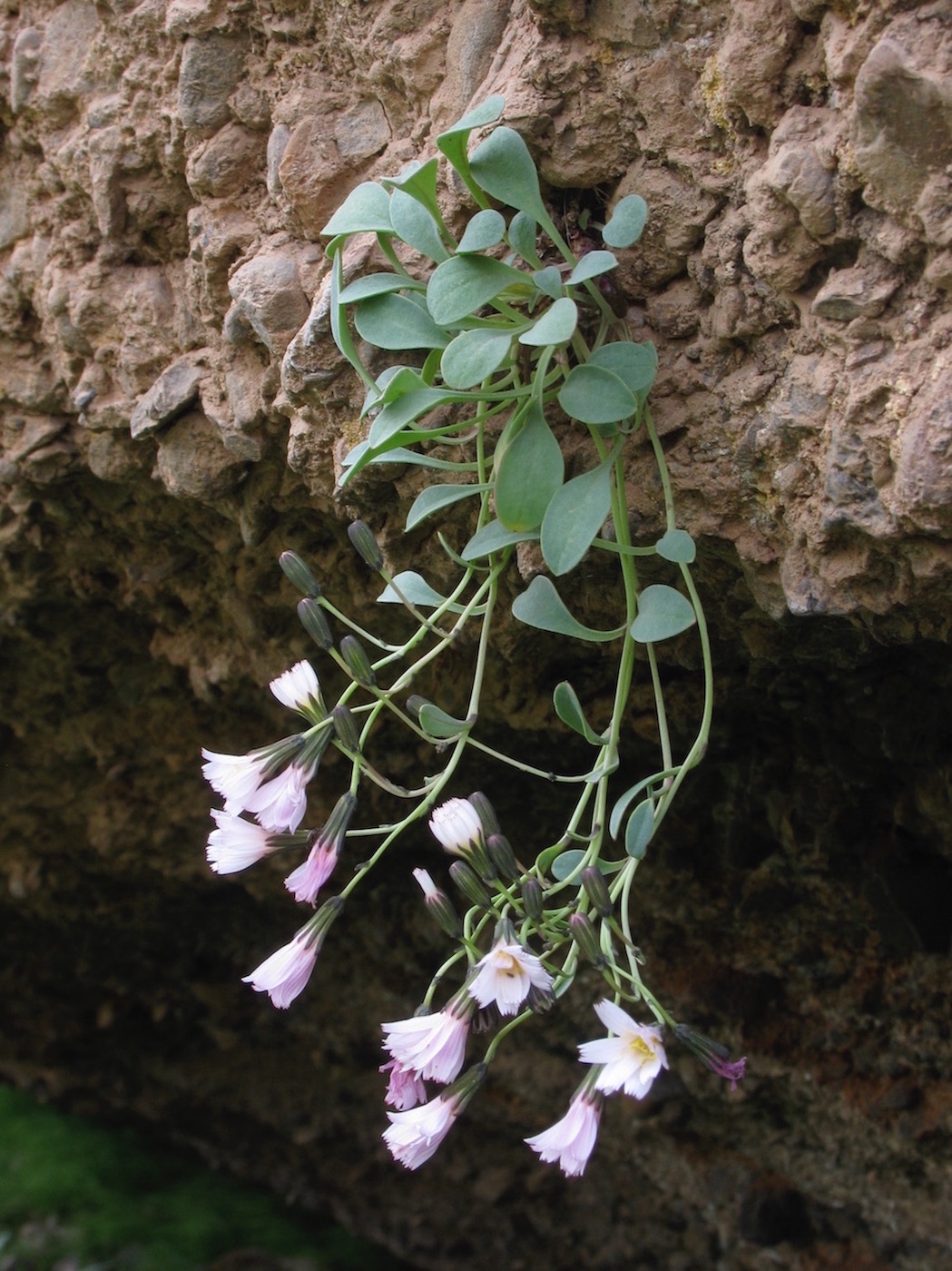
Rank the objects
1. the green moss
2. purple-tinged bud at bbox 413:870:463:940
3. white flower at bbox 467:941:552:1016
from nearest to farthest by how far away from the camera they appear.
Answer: white flower at bbox 467:941:552:1016, purple-tinged bud at bbox 413:870:463:940, the green moss

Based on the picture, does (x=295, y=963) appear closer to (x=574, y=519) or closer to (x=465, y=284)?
(x=574, y=519)

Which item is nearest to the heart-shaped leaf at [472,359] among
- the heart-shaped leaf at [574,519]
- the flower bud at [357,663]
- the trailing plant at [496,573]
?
the trailing plant at [496,573]

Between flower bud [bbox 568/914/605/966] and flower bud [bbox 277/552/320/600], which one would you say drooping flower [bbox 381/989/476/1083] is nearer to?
flower bud [bbox 568/914/605/966]

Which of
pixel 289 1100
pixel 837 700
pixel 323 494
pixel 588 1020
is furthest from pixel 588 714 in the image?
pixel 289 1100

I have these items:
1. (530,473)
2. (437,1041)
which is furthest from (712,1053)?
(530,473)

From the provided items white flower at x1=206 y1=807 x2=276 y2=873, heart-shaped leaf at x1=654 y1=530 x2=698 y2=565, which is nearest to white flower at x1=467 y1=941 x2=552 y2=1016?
white flower at x1=206 y1=807 x2=276 y2=873

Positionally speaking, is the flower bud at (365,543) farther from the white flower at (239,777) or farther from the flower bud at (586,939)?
the flower bud at (586,939)
